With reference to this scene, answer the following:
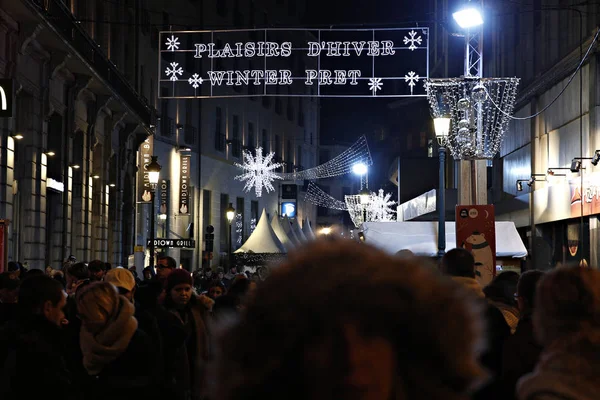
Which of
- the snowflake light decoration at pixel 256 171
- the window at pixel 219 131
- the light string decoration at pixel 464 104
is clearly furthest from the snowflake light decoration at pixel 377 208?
the light string decoration at pixel 464 104

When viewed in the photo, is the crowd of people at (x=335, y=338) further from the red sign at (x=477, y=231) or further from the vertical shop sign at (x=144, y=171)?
the vertical shop sign at (x=144, y=171)

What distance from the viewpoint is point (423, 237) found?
22.0 m

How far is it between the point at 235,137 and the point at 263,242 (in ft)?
68.4

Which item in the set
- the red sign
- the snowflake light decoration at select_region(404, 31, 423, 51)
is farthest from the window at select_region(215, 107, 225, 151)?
the red sign

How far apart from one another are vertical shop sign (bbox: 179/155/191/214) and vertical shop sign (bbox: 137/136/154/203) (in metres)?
6.03

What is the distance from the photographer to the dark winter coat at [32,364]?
263 inches

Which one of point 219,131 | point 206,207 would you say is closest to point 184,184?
point 206,207

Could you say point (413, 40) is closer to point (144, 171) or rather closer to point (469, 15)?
point (469, 15)

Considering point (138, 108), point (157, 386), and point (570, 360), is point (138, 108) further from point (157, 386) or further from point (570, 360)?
point (570, 360)

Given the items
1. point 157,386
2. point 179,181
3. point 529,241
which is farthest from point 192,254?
point 157,386

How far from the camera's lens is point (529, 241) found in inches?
1364

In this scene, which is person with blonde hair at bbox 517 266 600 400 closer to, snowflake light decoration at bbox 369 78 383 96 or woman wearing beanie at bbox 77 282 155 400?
woman wearing beanie at bbox 77 282 155 400

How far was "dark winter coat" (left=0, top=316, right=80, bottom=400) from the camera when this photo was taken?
6684mm

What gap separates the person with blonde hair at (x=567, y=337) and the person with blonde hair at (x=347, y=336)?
1.75 m
